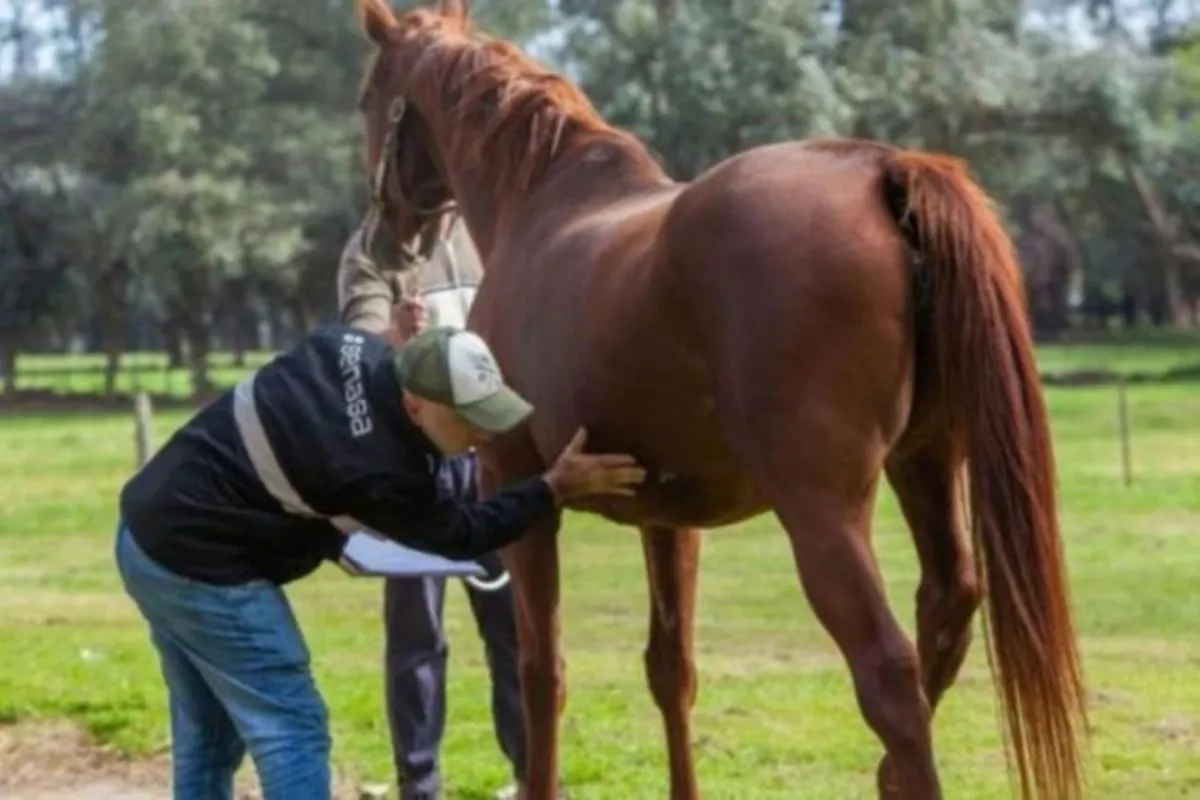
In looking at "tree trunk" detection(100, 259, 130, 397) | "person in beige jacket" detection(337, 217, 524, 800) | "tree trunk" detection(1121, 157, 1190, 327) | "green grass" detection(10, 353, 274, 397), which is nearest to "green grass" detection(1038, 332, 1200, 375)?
"tree trunk" detection(1121, 157, 1190, 327)

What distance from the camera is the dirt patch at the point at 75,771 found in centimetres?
652

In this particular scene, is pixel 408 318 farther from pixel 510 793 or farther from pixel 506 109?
pixel 510 793

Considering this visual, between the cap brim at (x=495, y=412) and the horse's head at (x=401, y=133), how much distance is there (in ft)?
7.09

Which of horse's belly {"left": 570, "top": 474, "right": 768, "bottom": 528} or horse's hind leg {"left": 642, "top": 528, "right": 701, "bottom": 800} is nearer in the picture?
horse's belly {"left": 570, "top": 474, "right": 768, "bottom": 528}

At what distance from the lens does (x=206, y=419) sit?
4.39 metres

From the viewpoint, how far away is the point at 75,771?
22.8 ft

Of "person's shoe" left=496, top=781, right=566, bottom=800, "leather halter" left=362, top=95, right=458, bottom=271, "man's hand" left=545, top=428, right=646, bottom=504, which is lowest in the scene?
"person's shoe" left=496, top=781, right=566, bottom=800

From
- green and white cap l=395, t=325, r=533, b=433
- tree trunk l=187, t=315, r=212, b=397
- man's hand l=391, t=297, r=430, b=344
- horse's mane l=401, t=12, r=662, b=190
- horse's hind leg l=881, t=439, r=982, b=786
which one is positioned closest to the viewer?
green and white cap l=395, t=325, r=533, b=433

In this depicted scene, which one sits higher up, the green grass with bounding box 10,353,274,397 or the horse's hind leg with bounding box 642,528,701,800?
the horse's hind leg with bounding box 642,528,701,800

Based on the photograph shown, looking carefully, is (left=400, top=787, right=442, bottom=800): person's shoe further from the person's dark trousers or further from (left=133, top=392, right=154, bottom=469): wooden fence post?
(left=133, top=392, right=154, bottom=469): wooden fence post

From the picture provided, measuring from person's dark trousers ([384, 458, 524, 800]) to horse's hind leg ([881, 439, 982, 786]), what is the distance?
1.59 metres

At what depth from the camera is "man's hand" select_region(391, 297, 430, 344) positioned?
18.7 ft

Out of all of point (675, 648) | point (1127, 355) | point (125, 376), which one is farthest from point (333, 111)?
point (675, 648)

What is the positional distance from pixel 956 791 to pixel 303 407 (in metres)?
2.75
